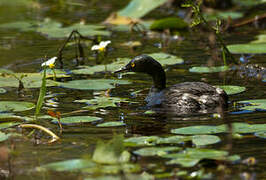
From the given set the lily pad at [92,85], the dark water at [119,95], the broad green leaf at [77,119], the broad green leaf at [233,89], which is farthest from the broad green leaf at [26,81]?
the broad green leaf at [233,89]

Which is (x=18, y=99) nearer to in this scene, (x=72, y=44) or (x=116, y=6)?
(x=72, y=44)

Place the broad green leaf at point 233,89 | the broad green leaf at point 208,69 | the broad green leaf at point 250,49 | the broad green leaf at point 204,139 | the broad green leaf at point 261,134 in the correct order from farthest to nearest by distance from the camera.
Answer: the broad green leaf at point 250,49, the broad green leaf at point 208,69, the broad green leaf at point 233,89, the broad green leaf at point 261,134, the broad green leaf at point 204,139

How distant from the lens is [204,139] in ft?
18.7

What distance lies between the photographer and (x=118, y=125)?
22.2ft

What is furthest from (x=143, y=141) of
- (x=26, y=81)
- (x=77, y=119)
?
(x=26, y=81)

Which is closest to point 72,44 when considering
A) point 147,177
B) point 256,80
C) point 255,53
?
point 255,53

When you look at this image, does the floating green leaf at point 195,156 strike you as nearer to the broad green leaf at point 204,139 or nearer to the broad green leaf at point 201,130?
the broad green leaf at point 204,139

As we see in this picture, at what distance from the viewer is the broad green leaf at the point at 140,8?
43.1 feet

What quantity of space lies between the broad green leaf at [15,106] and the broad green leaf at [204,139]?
7.91 ft

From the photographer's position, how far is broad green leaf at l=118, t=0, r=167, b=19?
13148 mm

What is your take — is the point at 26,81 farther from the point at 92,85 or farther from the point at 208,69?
the point at 208,69

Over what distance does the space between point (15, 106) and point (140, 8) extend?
6.58 meters

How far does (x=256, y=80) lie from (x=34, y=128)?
3839mm

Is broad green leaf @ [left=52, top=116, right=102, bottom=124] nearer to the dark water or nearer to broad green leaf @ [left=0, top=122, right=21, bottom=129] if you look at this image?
the dark water
